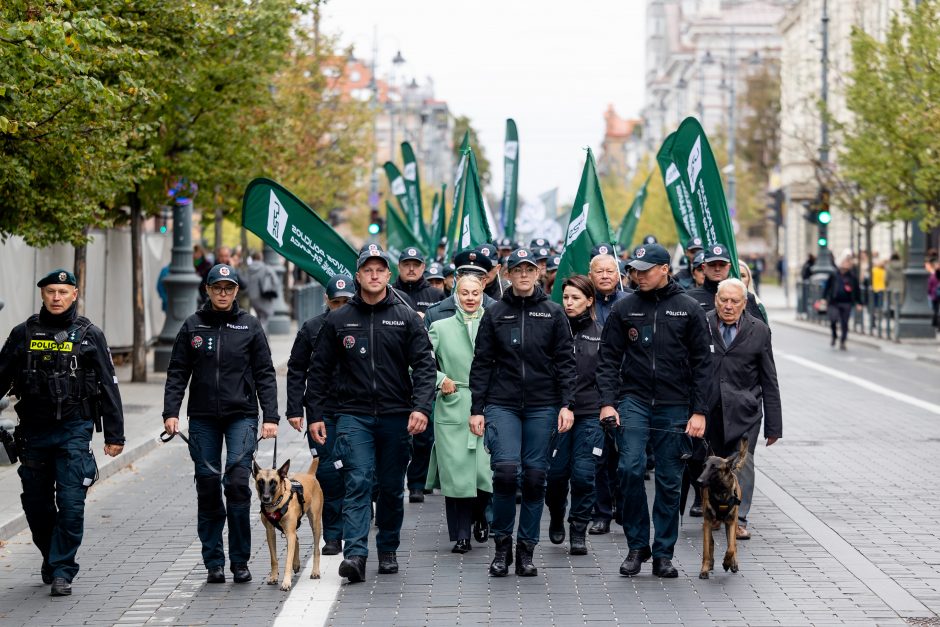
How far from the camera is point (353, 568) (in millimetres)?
8445

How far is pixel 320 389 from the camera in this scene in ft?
28.9

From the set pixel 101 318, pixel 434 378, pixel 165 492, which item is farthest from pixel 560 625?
pixel 101 318

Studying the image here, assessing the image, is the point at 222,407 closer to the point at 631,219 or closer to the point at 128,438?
the point at 128,438

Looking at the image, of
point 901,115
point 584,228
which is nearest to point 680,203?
point 584,228

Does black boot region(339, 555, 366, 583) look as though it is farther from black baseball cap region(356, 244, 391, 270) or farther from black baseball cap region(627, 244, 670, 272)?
black baseball cap region(627, 244, 670, 272)

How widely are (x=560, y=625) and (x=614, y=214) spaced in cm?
→ 11657

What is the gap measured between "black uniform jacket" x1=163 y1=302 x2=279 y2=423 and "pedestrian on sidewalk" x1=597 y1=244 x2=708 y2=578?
76.3 inches

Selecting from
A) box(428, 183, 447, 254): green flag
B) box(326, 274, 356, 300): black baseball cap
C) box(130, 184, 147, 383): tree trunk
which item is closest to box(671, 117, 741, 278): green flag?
box(326, 274, 356, 300): black baseball cap

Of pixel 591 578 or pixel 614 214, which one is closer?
pixel 591 578

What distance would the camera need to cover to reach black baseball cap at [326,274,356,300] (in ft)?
31.6

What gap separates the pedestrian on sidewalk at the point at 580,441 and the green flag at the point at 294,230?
1684 millimetres

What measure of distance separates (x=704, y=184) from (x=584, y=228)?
1.05m

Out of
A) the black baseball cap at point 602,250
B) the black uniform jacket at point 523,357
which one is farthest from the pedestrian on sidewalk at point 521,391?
the black baseball cap at point 602,250

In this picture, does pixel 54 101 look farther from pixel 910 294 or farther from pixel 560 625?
pixel 910 294
